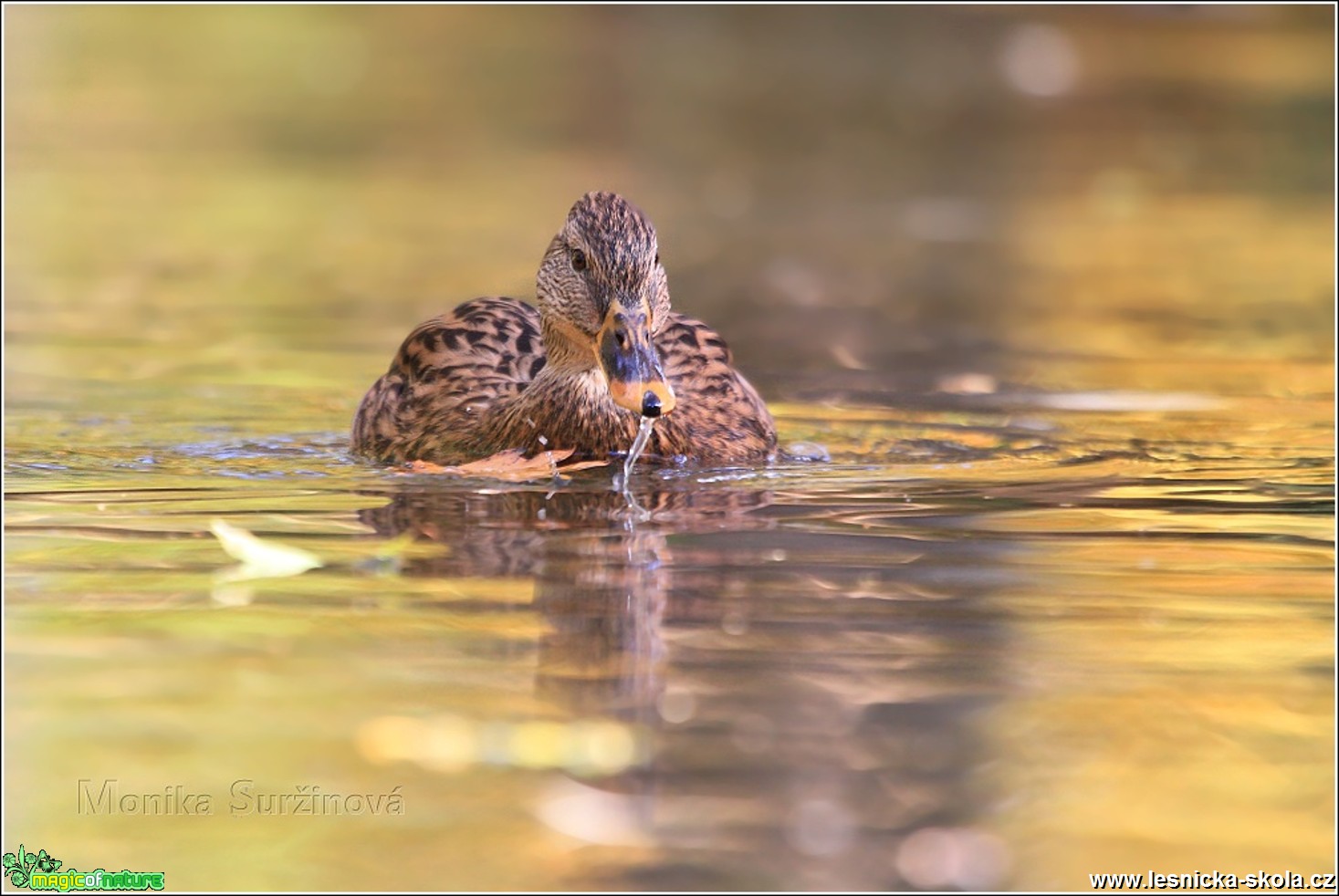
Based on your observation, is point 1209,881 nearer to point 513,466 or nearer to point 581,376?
point 513,466

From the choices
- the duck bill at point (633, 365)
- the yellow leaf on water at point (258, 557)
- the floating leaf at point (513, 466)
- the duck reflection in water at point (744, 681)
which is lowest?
the duck reflection in water at point (744, 681)

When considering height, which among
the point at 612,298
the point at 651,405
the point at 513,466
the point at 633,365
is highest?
the point at 612,298

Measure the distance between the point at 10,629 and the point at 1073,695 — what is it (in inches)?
98.0

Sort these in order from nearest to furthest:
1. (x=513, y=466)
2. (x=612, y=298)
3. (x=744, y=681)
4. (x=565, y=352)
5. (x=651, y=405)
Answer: (x=744, y=681)
(x=651, y=405)
(x=612, y=298)
(x=513, y=466)
(x=565, y=352)

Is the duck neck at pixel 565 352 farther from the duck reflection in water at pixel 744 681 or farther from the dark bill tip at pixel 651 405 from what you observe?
the duck reflection in water at pixel 744 681

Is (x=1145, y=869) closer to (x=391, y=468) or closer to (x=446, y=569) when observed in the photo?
(x=446, y=569)

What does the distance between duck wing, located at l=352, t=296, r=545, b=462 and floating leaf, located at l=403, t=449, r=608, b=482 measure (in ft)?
0.59

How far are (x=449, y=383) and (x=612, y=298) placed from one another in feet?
3.92

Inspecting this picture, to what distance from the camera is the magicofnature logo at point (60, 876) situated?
4.48 metres

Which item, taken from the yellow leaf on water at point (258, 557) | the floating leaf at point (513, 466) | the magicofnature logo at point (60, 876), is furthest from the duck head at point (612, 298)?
the magicofnature logo at point (60, 876)

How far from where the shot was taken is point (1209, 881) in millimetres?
4531

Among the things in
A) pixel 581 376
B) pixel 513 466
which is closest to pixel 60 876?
pixel 513 466

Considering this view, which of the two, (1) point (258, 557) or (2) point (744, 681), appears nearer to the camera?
(2) point (744, 681)

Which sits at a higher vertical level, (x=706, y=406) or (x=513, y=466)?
(x=706, y=406)
